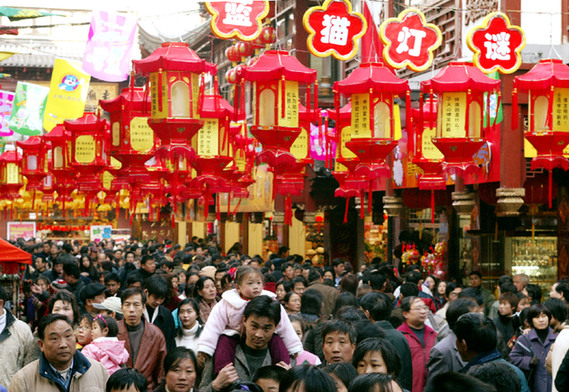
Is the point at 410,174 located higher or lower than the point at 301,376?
higher

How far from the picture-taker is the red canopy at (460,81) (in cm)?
1084

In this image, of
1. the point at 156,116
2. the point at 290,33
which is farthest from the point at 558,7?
the point at 290,33

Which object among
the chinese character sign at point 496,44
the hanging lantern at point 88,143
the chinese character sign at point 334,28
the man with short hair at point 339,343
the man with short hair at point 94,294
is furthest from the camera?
the hanging lantern at point 88,143

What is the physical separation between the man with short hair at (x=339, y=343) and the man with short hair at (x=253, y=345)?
556 mm

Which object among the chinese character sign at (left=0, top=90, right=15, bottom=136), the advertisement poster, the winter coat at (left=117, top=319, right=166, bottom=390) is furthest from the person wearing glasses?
the advertisement poster

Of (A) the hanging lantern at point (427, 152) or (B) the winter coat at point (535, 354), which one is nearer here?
(B) the winter coat at point (535, 354)

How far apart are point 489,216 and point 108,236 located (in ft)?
94.8

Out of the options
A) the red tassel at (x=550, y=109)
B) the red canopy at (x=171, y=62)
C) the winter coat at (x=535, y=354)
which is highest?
the red canopy at (x=171, y=62)

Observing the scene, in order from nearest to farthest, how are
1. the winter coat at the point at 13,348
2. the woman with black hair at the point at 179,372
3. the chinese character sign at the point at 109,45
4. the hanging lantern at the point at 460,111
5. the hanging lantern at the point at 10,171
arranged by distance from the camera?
the woman with black hair at the point at 179,372, the winter coat at the point at 13,348, the hanging lantern at the point at 460,111, the chinese character sign at the point at 109,45, the hanging lantern at the point at 10,171

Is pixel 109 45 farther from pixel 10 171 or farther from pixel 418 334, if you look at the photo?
pixel 10 171

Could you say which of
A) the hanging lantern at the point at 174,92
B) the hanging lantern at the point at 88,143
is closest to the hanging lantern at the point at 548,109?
the hanging lantern at the point at 174,92

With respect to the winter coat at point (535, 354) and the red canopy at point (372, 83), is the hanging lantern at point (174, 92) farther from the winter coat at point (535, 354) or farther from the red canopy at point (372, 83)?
the winter coat at point (535, 354)

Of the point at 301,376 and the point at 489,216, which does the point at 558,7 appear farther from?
the point at 301,376

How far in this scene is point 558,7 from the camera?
48.2ft
